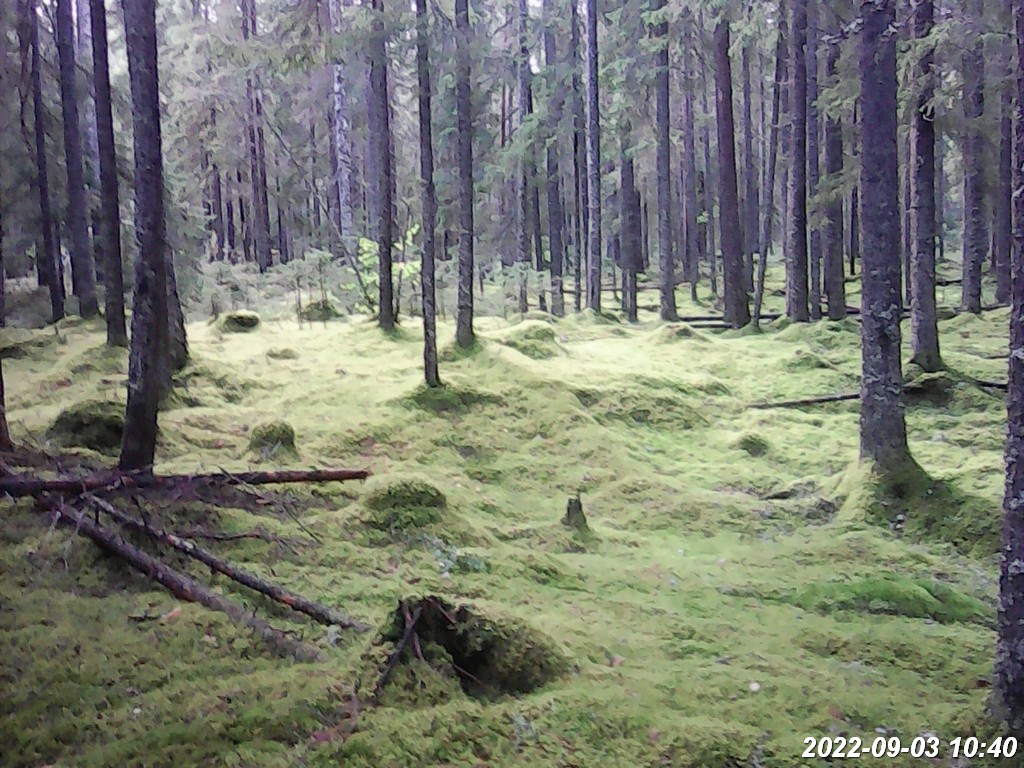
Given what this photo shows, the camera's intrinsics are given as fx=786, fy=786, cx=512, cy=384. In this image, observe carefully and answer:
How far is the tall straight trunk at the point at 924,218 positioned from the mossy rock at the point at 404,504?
815 centimetres

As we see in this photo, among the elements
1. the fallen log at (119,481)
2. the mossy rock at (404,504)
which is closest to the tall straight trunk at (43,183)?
the fallen log at (119,481)

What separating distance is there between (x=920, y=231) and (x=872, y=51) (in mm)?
4091

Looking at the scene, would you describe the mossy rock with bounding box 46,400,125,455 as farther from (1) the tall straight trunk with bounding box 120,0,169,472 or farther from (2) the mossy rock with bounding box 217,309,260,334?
(2) the mossy rock with bounding box 217,309,260,334

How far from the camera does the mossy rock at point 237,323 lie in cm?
1598

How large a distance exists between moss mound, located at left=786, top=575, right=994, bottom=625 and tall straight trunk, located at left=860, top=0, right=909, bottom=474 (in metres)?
2.11

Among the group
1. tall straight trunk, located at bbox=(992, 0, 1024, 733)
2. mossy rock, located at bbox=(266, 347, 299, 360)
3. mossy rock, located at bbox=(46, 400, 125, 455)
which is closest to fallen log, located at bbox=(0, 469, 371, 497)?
mossy rock, located at bbox=(46, 400, 125, 455)

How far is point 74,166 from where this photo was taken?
15.0 metres

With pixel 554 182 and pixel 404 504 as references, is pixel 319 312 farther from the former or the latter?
pixel 404 504

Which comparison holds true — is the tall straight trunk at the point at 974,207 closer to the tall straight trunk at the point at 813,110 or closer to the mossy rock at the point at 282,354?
the tall straight trunk at the point at 813,110

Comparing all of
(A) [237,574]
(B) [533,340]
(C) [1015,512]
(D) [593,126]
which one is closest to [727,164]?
(D) [593,126]

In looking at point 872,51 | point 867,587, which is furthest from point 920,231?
point 867,587

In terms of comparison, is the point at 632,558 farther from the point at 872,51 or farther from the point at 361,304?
the point at 361,304

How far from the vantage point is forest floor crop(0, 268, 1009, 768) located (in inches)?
143

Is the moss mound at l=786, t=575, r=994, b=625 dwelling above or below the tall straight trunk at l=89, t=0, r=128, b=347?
below
